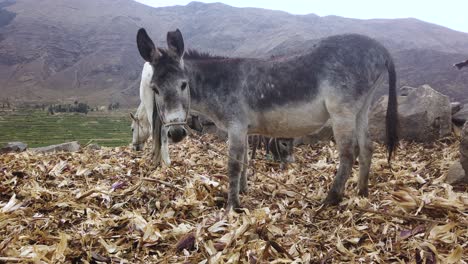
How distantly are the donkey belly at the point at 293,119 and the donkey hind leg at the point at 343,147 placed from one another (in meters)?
0.24

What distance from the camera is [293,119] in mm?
5281

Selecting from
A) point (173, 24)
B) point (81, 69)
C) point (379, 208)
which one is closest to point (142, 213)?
point (379, 208)

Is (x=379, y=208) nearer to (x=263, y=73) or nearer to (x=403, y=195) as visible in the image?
(x=403, y=195)

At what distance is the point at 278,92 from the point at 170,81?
1.42m

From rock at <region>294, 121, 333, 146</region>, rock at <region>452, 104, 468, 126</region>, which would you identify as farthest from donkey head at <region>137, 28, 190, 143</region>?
rock at <region>452, 104, 468, 126</region>

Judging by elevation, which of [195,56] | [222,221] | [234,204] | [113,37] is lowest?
[113,37]

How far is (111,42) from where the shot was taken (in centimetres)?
11656

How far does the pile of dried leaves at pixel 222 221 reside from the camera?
3.75 m

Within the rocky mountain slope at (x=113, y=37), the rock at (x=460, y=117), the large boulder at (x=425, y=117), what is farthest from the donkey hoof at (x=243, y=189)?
the rocky mountain slope at (x=113, y=37)

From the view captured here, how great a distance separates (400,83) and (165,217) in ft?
59.6

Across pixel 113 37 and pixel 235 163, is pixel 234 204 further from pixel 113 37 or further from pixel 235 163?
pixel 113 37

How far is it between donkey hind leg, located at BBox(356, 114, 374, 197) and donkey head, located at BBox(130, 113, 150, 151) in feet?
20.5

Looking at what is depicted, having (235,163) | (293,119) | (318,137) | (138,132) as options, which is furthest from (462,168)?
(138,132)

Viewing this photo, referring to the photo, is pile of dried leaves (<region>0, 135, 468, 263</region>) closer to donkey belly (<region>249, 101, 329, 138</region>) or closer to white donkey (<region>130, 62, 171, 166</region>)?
donkey belly (<region>249, 101, 329, 138</region>)
